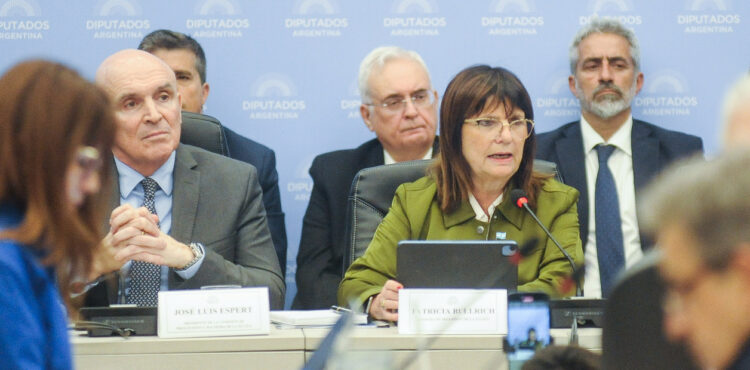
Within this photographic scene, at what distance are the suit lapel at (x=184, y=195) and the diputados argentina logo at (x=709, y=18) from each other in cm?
268

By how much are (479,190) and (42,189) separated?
2.23 m

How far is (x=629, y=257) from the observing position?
4207 millimetres

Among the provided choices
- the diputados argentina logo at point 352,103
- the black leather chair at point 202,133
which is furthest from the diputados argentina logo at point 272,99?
the black leather chair at point 202,133

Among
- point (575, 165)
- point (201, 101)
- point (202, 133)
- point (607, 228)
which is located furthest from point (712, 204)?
point (201, 101)

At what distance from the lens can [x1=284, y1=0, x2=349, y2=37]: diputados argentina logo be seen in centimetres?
484

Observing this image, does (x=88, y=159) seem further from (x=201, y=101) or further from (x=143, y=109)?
(x=201, y=101)

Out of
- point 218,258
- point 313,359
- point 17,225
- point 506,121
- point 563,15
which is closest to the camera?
point 313,359

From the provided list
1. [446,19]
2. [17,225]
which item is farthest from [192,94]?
[17,225]

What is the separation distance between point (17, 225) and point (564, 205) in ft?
7.40

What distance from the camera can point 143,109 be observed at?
11.4 ft

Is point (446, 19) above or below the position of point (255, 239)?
above

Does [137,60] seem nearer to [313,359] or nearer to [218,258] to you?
[218,258]

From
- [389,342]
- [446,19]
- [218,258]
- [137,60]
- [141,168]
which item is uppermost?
[446,19]

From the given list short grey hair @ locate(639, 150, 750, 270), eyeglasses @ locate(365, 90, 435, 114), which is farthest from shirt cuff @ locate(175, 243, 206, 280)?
short grey hair @ locate(639, 150, 750, 270)
